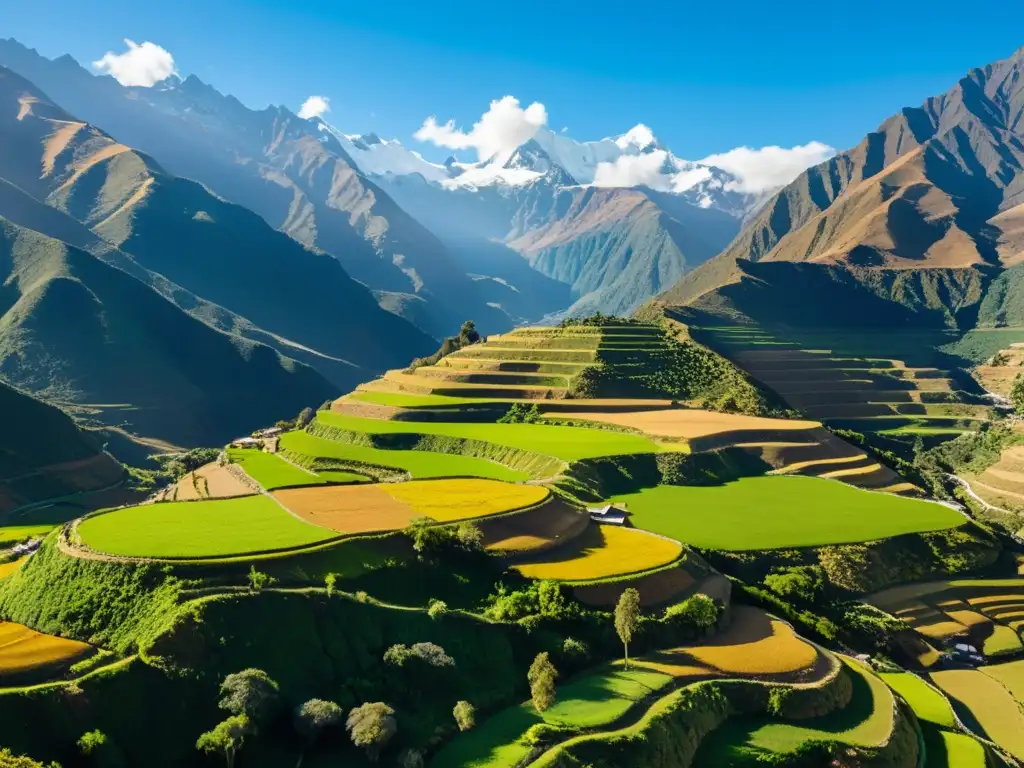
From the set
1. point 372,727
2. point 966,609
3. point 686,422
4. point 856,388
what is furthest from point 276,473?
point 856,388

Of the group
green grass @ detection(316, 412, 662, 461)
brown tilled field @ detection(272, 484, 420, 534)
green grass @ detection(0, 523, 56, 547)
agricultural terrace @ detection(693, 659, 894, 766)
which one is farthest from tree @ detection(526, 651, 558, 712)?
green grass @ detection(0, 523, 56, 547)

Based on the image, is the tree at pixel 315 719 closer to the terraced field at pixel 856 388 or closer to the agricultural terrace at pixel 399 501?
the agricultural terrace at pixel 399 501

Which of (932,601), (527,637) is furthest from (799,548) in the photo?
(527,637)

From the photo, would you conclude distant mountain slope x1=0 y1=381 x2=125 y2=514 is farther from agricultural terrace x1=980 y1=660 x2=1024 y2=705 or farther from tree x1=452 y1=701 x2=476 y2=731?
agricultural terrace x1=980 y1=660 x2=1024 y2=705

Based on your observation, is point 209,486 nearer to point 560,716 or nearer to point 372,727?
point 372,727

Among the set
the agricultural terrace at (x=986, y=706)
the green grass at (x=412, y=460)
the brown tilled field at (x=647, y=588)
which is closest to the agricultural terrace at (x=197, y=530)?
the brown tilled field at (x=647, y=588)
